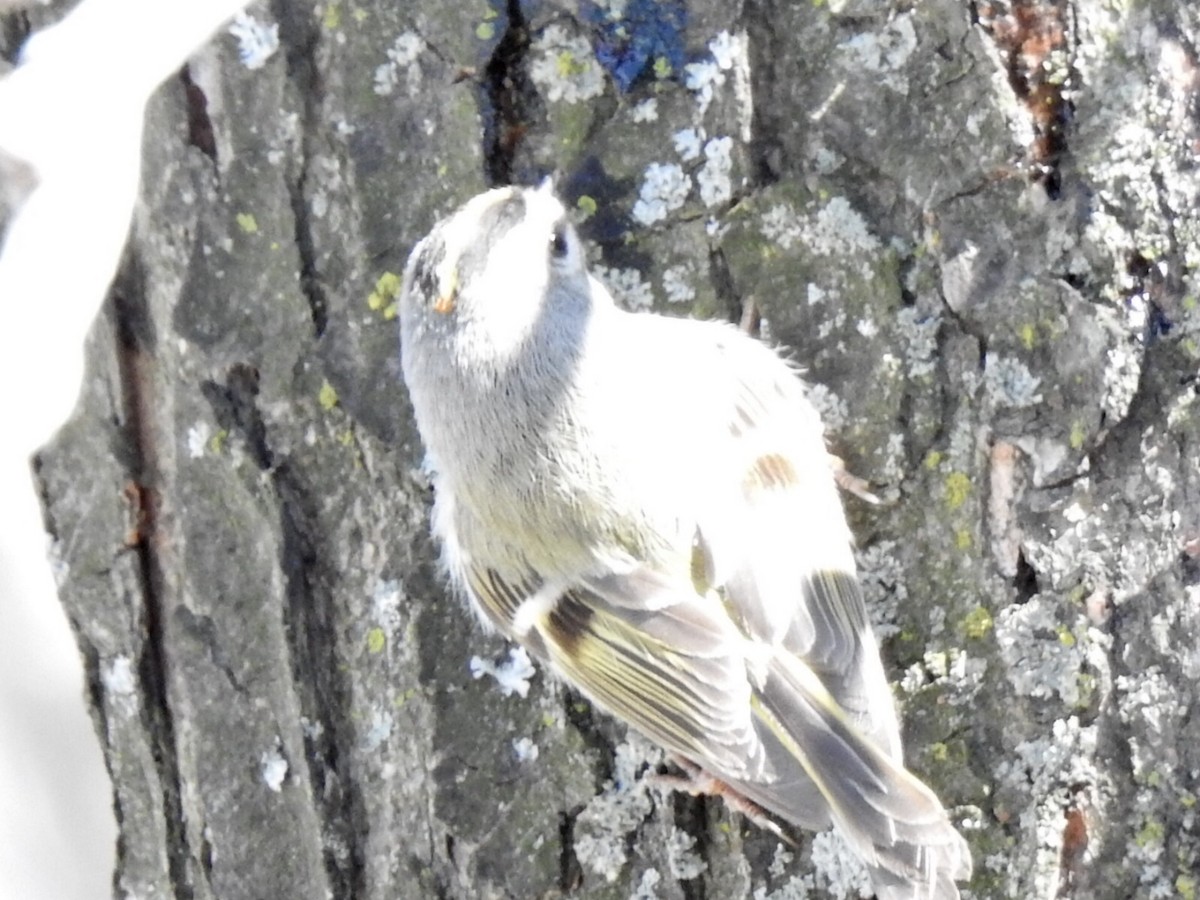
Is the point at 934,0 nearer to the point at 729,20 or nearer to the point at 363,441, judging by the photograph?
the point at 729,20

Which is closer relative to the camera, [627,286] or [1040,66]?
[1040,66]

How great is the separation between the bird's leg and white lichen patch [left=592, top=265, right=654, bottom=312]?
2.11 ft

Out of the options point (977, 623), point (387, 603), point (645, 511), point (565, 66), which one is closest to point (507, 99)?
point (565, 66)

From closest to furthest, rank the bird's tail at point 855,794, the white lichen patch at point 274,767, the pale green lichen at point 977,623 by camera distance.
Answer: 1. the bird's tail at point 855,794
2. the pale green lichen at point 977,623
3. the white lichen patch at point 274,767

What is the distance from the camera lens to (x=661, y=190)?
1860 mm

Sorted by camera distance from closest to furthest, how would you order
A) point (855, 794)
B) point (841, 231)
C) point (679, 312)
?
point (855, 794), point (841, 231), point (679, 312)

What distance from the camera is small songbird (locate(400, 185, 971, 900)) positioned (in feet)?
5.94

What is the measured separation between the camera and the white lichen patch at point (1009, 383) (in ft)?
5.81

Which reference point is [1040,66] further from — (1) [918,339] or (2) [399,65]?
(2) [399,65]

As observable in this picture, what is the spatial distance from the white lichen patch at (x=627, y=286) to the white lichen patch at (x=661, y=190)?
10 cm

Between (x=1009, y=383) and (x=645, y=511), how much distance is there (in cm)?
54

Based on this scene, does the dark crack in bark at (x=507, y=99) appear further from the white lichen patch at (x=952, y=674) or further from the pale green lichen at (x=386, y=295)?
the white lichen patch at (x=952, y=674)

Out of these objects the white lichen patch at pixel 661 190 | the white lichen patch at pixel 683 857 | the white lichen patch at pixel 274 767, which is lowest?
the white lichen patch at pixel 683 857

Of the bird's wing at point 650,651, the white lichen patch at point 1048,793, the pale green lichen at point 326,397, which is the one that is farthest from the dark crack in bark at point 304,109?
the white lichen patch at point 1048,793
